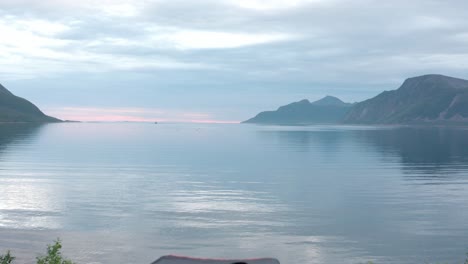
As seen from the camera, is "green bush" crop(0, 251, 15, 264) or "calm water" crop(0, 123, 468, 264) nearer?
"green bush" crop(0, 251, 15, 264)

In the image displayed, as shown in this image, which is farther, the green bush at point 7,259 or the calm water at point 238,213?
the calm water at point 238,213

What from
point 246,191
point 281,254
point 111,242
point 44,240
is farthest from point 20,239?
point 246,191

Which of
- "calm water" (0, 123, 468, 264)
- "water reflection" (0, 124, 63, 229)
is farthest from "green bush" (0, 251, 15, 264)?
"water reflection" (0, 124, 63, 229)

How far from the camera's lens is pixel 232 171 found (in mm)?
70750

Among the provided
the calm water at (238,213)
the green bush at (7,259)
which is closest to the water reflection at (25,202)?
the calm water at (238,213)

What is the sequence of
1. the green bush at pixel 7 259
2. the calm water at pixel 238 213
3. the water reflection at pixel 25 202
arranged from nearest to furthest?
the green bush at pixel 7 259 → the calm water at pixel 238 213 → the water reflection at pixel 25 202

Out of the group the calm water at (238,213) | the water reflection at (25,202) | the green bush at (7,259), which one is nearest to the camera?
the green bush at (7,259)

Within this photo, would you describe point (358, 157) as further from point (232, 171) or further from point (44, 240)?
point (44, 240)

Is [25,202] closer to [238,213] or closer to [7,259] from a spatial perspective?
[238,213]

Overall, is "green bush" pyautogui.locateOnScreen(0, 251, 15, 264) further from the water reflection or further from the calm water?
the water reflection

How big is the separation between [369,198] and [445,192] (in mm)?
8096

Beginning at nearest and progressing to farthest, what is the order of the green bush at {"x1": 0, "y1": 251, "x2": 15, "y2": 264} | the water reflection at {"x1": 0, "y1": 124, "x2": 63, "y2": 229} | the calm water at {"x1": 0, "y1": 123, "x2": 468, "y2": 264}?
the green bush at {"x1": 0, "y1": 251, "x2": 15, "y2": 264}, the calm water at {"x1": 0, "y1": 123, "x2": 468, "y2": 264}, the water reflection at {"x1": 0, "y1": 124, "x2": 63, "y2": 229}

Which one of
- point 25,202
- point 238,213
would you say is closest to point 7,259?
point 238,213

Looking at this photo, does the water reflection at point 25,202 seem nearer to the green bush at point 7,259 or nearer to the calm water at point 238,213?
the calm water at point 238,213
